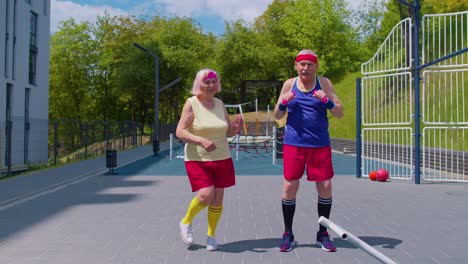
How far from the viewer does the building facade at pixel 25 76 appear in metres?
17.9

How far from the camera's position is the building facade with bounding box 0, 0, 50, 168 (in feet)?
Result: 58.7

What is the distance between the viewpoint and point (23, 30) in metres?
28.2

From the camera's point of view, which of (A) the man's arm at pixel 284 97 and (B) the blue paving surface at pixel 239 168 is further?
(B) the blue paving surface at pixel 239 168

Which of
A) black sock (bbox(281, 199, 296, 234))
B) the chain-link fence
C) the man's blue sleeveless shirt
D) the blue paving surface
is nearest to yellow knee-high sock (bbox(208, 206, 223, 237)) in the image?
black sock (bbox(281, 199, 296, 234))

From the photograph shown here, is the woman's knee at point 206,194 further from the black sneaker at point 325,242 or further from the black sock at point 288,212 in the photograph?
the black sneaker at point 325,242

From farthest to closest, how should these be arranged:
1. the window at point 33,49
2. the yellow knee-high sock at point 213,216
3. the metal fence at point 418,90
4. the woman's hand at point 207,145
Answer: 1. the window at point 33,49
2. the metal fence at point 418,90
3. the yellow knee-high sock at point 213,216
4. the woman's hand at point 207,145

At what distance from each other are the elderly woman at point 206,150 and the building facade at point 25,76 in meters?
12.0

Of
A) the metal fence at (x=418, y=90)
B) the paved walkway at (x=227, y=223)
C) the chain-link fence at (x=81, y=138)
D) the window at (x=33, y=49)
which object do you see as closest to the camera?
the paved walkway at (x=227, y=223)

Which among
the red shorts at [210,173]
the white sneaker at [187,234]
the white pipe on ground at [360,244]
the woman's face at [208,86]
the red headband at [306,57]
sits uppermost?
the red headband at [306,57]

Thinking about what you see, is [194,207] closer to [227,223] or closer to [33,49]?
[227,223]

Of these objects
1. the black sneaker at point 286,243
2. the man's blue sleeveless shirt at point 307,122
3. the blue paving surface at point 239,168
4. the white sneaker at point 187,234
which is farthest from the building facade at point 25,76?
the man's blue sleeveless shirt at point 307,122

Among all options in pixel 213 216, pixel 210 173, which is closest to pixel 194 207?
pixel 213 216

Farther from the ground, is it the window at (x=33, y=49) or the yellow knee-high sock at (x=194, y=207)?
the window at (x=33, y=49)

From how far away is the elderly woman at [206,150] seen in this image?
4.83 metres
